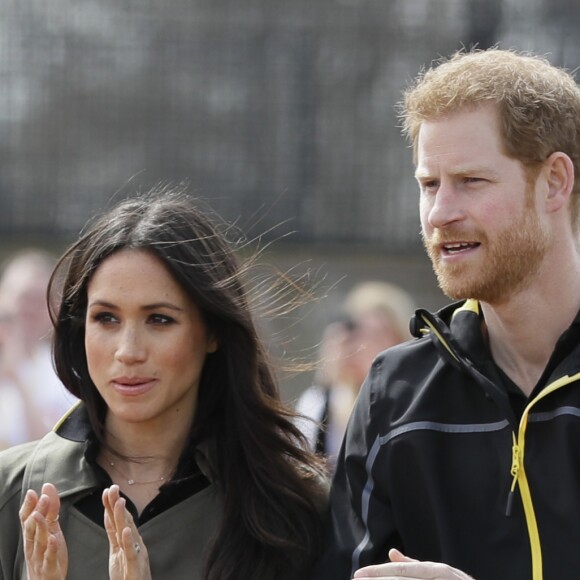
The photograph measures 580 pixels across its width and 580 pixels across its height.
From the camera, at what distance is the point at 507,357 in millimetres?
3742

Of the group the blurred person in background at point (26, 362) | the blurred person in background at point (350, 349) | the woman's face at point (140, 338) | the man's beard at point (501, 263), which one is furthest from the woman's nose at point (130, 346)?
the blurred person in background at point (26, 362)

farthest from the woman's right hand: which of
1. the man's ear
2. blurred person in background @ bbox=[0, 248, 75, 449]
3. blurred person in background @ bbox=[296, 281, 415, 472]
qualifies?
blurred person in background @ bbox=[0, 248, 75, 449]

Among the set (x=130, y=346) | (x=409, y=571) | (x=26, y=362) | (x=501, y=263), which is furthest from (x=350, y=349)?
(x=409, y=571)

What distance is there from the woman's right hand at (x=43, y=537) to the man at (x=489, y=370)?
713 mm

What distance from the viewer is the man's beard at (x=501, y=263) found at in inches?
141

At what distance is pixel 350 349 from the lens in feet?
23.8

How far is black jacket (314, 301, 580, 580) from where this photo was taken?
11.5 feet

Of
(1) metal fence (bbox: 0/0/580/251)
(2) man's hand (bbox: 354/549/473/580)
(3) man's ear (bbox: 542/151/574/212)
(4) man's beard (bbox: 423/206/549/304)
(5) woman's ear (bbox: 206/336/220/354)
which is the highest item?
(1) metal fence (bbox: 0/0/580/251)

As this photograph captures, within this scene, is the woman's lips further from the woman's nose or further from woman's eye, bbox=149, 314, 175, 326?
woman's eye, bbox=149, 314, 175, 326

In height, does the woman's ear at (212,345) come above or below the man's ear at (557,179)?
below

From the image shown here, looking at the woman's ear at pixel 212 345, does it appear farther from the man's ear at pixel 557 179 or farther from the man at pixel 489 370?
the man's ear at pixel 557 179

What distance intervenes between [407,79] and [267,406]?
5945 mm

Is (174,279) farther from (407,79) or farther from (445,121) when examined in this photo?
(407,79)

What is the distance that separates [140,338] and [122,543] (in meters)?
0.63
